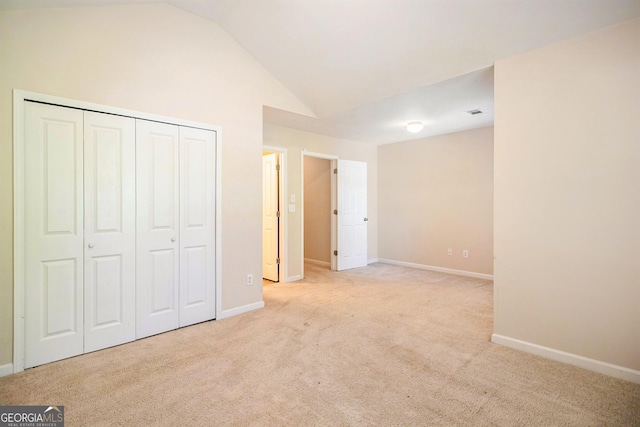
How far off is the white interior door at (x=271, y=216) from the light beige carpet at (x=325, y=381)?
1722 millimetres

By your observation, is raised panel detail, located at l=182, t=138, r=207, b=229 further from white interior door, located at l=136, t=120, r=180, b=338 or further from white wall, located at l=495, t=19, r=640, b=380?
white wall, located at l=495, t=19, r=640, b=380

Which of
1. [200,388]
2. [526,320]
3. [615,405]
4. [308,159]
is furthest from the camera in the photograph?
[308,159]

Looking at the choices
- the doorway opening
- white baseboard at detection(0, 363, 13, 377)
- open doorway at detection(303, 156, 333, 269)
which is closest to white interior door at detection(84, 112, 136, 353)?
white baseboard at detection(0, 363, 13, 377)

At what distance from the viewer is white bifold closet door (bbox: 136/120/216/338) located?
280cm

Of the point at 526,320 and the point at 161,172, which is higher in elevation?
the point at 161,172

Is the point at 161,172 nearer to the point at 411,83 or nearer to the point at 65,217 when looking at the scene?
the point at 65,217

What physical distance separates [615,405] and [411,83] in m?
2.96

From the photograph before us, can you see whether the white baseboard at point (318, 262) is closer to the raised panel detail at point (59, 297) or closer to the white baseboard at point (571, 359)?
the white baseboard at point (571, 359)

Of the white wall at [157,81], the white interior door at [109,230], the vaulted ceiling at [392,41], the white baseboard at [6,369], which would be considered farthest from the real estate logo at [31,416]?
the vaulted ceiling at [392,41]

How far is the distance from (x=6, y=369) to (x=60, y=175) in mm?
1421

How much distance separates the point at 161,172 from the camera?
9.50ft

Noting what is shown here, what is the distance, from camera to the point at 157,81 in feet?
9.37

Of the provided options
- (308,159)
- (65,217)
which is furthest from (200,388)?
(308,159)

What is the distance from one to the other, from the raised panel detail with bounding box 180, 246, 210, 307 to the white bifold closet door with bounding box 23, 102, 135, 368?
0.49 metres
